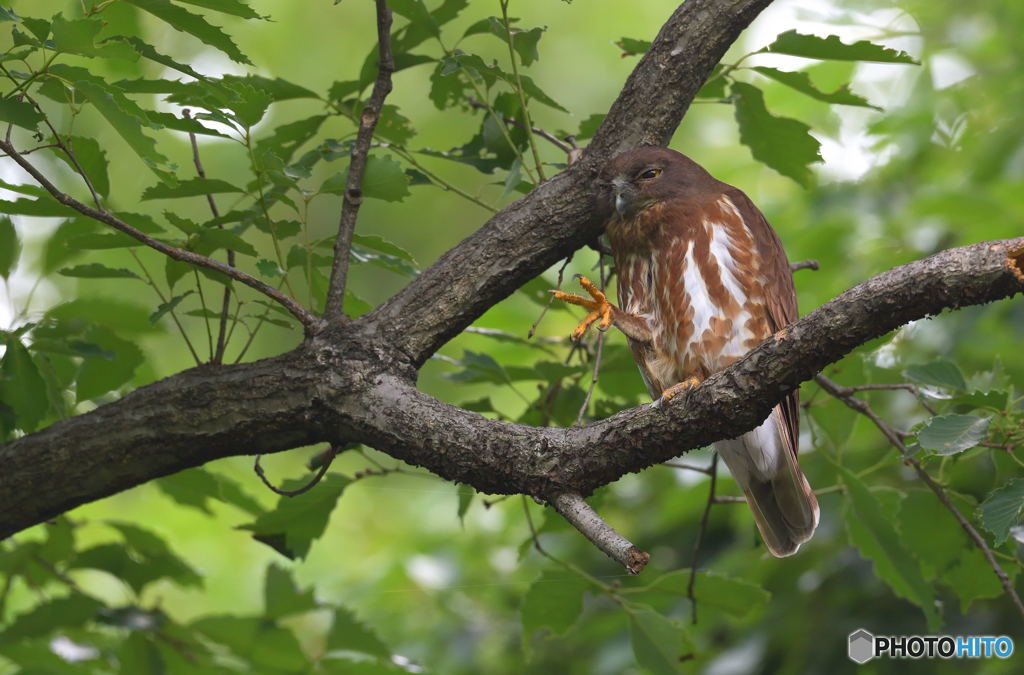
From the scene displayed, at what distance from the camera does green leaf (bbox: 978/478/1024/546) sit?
211 centimetres

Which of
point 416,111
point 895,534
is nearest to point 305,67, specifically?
point 416,111

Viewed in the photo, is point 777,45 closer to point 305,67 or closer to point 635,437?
point 635,437

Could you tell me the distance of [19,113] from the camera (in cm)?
214

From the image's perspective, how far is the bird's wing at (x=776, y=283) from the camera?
282cm

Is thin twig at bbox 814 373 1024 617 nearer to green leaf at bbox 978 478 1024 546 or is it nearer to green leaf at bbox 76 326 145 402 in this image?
green leaf at bbox 978 478 1024 546

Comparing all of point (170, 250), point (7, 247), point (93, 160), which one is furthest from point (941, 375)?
point (7, 247)

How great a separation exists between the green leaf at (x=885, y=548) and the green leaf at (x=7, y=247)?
2415mm

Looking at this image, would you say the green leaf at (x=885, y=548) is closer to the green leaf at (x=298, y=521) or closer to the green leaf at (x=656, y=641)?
the green leaf at (x=656, y=641)

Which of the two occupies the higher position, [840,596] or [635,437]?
[840,596]

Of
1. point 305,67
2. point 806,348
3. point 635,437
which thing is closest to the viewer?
point 806,348

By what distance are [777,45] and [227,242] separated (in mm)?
1551

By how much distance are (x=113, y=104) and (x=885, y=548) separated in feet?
7.14

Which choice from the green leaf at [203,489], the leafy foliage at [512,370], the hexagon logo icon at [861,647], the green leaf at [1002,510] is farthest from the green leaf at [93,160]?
the hexagon logo icon at [861,647]

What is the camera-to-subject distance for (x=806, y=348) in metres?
1.84
